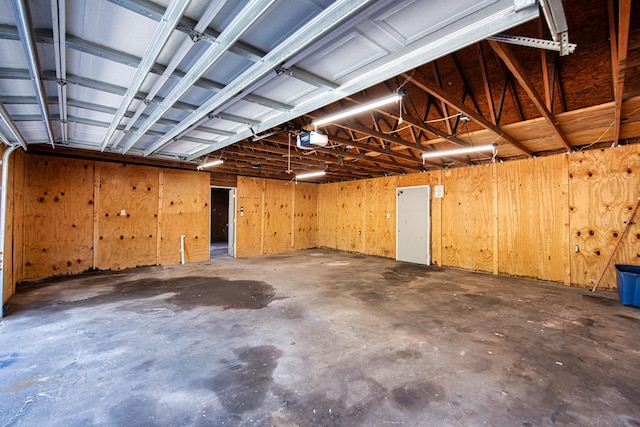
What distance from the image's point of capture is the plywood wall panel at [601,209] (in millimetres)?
4492

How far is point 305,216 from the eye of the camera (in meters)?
9.96

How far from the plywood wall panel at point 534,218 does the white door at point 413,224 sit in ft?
5.59

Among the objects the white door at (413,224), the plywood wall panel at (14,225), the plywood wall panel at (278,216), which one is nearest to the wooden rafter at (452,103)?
the white door at (413,224)

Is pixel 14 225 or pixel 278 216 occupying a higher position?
pixel 278 216

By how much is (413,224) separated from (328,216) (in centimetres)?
355

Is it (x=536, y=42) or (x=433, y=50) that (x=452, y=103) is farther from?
(x=433, y=50)

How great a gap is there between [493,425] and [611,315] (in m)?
3.39

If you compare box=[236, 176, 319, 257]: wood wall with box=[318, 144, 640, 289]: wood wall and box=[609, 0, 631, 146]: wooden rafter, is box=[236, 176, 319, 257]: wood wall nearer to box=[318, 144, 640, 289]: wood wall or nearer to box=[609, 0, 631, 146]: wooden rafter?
box=[318, 144, 640, 289]: wood wall

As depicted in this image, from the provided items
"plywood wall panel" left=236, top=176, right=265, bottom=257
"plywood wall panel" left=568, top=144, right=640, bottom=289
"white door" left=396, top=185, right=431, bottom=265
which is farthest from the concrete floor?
"plywood wall panel" left=236, top=176, right=265, bottom=257

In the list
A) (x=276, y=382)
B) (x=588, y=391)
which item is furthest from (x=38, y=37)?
(x=588, y=391)

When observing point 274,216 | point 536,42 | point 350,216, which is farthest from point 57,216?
point 536,42

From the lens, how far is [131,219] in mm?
6195

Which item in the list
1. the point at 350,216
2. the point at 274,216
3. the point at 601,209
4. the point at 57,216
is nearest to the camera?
the point at 601,209

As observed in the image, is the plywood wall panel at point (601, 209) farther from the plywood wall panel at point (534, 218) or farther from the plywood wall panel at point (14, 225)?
the plywood wall panel at point (14, 225)
